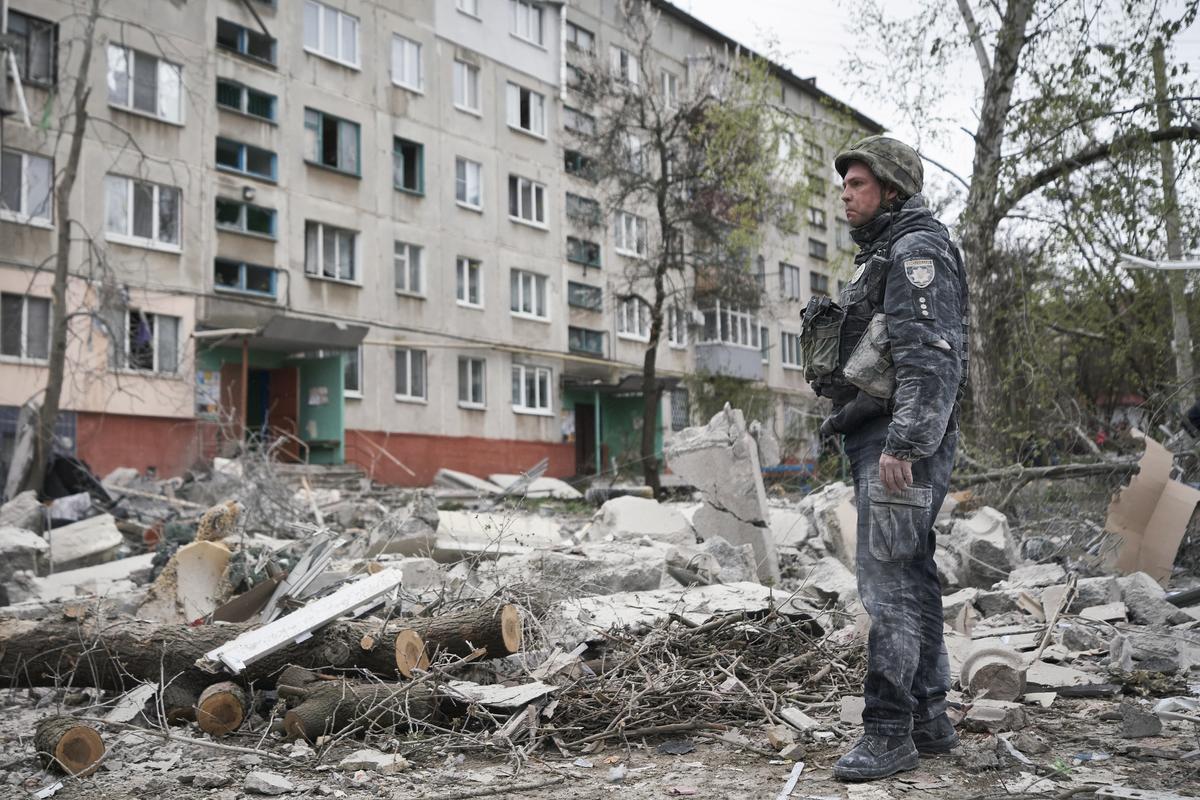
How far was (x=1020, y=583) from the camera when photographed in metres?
7.37

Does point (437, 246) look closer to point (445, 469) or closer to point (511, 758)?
point (445, 469)

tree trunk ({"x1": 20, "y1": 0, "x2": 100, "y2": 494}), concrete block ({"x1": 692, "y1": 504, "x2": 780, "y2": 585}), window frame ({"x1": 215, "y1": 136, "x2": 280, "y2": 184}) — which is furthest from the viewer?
window frame ({"x1": 215, "y1": 136, "x2": 280, "y2": 184})

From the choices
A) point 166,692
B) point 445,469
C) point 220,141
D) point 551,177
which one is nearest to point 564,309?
point 551,177

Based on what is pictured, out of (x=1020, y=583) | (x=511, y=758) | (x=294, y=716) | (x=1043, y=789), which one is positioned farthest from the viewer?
(x=1020, y=583)

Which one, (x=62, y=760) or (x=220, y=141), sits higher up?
(x=220, y=141)

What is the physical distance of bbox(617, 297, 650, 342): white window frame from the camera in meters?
33.0

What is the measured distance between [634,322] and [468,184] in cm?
765

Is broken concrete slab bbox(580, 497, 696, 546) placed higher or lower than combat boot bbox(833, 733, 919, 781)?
higher

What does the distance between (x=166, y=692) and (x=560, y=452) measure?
25104mm

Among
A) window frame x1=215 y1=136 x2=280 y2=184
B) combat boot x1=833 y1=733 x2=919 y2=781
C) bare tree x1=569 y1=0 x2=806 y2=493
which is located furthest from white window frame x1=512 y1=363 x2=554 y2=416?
combat boot x1=833 y1=733 x2=919 y2=781

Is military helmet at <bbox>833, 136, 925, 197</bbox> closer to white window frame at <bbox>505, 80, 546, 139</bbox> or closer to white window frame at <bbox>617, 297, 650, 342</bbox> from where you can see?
white window frame at <bbox>505, 80, 546, 139</bbox>

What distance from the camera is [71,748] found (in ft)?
14.1

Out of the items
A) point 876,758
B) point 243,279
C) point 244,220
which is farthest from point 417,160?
point 876,758

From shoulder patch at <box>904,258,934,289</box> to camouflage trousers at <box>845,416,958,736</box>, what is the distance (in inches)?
19.1
